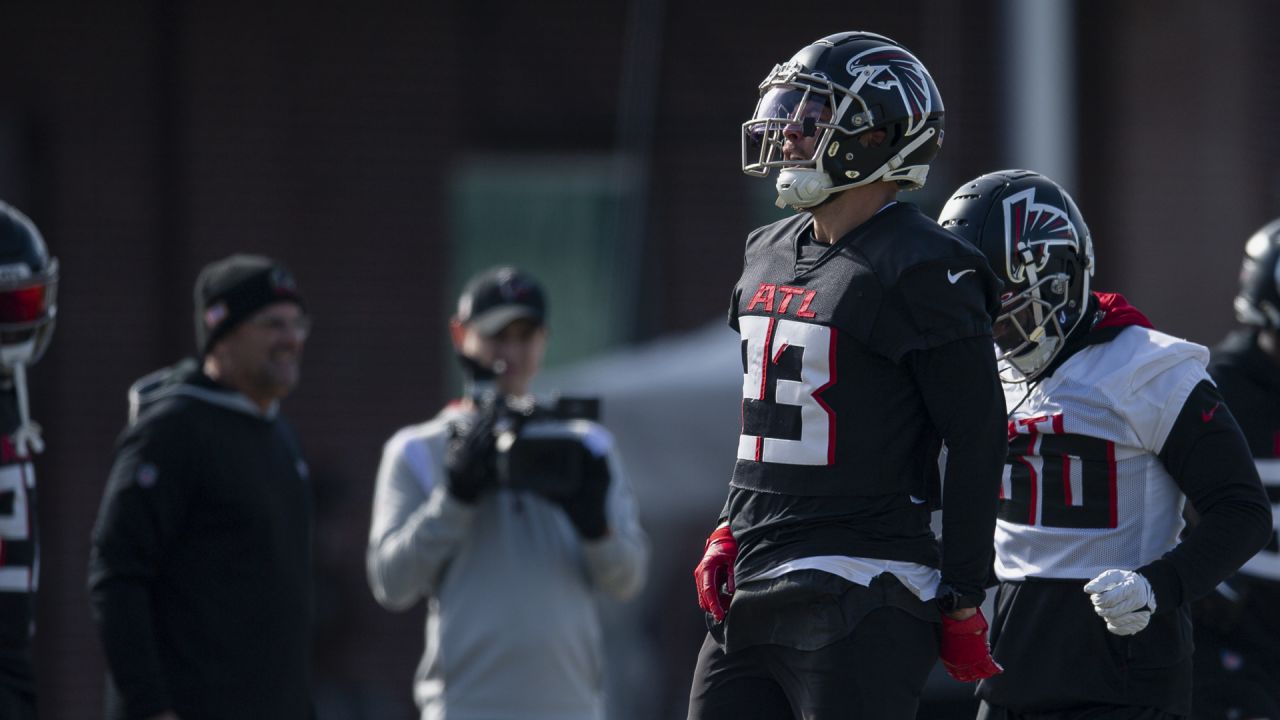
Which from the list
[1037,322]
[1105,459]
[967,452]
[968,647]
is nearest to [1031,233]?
[1037,322]

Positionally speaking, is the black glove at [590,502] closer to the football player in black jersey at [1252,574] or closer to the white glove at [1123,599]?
the football player in black jersey at [1252,574]

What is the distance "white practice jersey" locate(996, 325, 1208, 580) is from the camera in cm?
378

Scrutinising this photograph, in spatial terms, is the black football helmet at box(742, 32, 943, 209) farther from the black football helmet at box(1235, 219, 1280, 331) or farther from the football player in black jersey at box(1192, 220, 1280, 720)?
the black football helmet at box(1235, 219, 1280, 331)

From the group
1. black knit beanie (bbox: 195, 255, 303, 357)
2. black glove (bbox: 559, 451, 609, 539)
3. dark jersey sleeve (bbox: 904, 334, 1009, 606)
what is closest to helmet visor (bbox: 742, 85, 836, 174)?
dark jersey sleeve (bbox: 904, 334, 1009, 606)

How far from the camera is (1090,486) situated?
12.6 ft

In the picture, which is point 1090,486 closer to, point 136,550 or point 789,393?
point 789,393

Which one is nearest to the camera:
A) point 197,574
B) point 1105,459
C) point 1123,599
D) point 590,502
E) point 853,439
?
point 853,439

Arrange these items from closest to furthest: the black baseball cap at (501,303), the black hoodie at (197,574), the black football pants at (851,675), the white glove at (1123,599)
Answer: the black football pants at (851,675)
the white glove at (1123,599)
the black hoodie at (197,574)
the black baseball cap at (501,303)

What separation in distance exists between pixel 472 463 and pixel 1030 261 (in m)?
1.93

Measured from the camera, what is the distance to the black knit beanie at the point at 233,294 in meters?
4.97

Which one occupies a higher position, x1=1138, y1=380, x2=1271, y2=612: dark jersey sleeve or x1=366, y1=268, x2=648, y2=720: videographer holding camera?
x1=1138, y1=380, x2=1271, y2=612: dark jersey sleeve

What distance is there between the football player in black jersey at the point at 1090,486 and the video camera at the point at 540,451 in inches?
62.8

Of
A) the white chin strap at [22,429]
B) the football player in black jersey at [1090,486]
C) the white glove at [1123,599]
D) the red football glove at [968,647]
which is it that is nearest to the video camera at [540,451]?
the white chin strap at [22,429]

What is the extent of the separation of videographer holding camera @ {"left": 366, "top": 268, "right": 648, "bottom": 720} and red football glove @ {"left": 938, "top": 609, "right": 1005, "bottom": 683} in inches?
82.6
